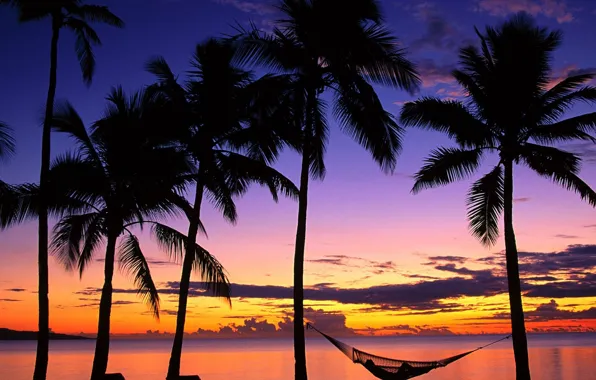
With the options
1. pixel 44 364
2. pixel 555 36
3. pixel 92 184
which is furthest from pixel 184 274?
pixel 555 36

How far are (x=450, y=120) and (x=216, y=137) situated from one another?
5863 mm

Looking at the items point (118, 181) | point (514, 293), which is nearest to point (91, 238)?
point (118, 181)

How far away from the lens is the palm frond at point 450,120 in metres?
Answer: 15.2

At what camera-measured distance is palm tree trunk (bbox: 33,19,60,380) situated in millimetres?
13070

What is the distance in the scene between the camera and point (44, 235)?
537 inches

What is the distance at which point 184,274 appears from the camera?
16.2 metres

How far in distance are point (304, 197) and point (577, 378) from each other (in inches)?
1068

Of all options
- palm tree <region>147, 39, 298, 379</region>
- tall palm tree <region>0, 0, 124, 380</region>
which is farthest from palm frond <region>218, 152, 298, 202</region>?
tall palm tree <region>0, 0, 124, 380</region>

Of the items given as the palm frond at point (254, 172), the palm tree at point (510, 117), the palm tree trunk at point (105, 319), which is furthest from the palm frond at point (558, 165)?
the palm tree trunk at point (105, 319)

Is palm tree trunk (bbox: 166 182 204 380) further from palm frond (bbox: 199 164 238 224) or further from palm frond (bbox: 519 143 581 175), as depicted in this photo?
palm frond (bbox: 519 143 581 175)

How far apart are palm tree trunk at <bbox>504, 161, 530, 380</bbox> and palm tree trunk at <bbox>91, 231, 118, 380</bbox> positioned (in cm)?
912

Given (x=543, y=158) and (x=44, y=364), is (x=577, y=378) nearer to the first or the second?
(x=543, y=158)

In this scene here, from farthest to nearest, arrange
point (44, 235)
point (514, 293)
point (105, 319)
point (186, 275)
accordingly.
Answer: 1. point (186, 275)
2. point (105, 319)
3. point (514, 293)
4. point (44, 235)

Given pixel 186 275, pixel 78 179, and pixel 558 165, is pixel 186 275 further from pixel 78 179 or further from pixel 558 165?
pixel 558 165
